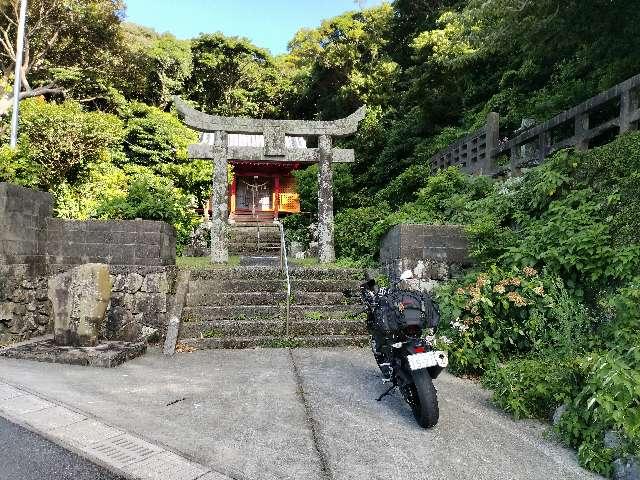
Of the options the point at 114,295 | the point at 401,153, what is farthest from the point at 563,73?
the point at 114,295

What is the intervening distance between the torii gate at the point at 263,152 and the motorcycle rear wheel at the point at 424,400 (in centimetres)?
634

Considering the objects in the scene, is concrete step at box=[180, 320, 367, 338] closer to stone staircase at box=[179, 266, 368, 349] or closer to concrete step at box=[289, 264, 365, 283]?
stone staircase at box=[179, 266, 368, 349]

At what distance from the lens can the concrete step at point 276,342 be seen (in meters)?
6.07

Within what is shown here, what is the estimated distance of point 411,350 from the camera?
3420 mm

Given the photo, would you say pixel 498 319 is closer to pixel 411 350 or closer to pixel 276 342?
pixel 411 350

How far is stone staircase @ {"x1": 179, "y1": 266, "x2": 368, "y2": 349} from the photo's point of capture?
6.21 meters

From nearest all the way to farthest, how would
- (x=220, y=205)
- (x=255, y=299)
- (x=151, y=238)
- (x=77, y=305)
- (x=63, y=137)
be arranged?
(x=77, y=305), (x=151, y=238), (x=255, y=299), (x=220, y=205), (x=63, y=137)

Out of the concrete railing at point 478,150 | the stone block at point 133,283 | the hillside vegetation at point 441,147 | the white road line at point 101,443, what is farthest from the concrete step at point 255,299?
the concrete railing at point 478,150

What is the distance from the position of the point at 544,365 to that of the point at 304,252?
38.5 feet

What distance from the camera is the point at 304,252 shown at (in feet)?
49.8

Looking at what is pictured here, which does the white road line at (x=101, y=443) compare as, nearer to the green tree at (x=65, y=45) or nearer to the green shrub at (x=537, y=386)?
the green shrub at (x=537, y=386)

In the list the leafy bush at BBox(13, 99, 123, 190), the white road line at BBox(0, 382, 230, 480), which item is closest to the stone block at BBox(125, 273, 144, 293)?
the white road line at BBox(0, 382, 230, 480)

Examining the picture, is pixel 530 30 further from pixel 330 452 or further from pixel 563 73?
pixel 330 452

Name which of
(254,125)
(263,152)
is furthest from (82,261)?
(254,125)
